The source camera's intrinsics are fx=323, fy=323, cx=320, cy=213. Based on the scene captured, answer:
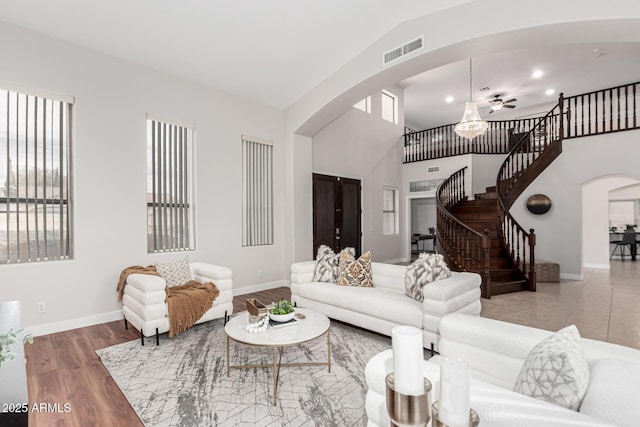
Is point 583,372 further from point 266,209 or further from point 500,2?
point 266,209

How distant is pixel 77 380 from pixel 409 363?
124 inches

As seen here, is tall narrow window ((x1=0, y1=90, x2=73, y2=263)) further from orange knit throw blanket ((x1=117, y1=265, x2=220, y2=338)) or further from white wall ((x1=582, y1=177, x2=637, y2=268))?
white wall ((x1=582, y1=177, x2=637, y2=268))

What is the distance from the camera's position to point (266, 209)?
611 centimetres

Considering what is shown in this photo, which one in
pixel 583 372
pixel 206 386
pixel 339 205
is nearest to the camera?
pixel 583 372

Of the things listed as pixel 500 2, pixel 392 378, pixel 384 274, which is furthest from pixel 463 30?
pixel 392 378

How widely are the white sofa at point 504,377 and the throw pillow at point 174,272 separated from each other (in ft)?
10.7

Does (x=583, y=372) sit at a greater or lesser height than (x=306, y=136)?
lesser

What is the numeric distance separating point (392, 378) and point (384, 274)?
3.40 m

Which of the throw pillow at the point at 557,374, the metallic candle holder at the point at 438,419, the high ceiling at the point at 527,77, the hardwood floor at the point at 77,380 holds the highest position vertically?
the high ceiling at the point at 527,77

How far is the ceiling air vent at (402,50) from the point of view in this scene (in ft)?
13.8

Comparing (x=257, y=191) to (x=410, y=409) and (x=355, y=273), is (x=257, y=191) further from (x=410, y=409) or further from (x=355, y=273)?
(x=410, y=409)

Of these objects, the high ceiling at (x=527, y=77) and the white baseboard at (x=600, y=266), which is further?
the white baseboard at (x=600, y=266)

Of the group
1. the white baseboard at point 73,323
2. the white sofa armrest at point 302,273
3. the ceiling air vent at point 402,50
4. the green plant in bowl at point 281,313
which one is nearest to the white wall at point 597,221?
the ceiling air vent at point 402,50

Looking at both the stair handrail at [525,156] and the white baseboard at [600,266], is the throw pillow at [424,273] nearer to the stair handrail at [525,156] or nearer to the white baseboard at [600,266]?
the stair handrail at [525,156]
